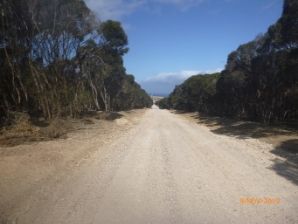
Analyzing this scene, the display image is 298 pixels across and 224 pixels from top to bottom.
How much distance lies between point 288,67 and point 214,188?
1540 centimetres

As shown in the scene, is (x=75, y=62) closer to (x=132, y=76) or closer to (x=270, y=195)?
(x=270, y=195)

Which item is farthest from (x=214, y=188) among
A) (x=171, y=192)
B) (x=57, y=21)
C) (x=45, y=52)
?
(x=45, y=52)

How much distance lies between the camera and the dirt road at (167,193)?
13.5 ft

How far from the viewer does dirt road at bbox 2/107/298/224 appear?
13.5ft

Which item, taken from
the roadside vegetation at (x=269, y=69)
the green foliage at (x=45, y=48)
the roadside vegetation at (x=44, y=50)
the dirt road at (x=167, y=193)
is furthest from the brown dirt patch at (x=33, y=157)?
the roadside vegetation at (x=269, y=69)

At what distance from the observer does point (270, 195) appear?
16.2 ft

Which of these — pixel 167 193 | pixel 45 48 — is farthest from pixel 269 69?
pixel 167 193

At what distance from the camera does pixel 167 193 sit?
5105 mm
